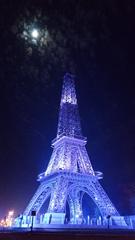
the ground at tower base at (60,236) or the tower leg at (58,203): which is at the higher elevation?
the tower leg at (58,203)

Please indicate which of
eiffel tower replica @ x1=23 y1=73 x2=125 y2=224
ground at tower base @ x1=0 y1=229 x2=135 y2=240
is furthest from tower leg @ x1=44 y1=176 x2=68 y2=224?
ground at tower base @ x1=0 y1=229 x2=135 y2=240

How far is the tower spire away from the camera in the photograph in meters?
51.3

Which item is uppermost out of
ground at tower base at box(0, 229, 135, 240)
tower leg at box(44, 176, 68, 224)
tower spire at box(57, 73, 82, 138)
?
tower spire at box(57, 73, 82, 138)

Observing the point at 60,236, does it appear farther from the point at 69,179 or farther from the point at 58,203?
the point at 69,179

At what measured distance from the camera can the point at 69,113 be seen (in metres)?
54.0

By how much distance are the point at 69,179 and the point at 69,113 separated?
14834 mm

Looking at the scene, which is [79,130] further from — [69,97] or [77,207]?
[77,207]

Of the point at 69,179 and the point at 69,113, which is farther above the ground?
the point at 69,113

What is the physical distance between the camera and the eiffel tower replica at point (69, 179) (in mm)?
40719

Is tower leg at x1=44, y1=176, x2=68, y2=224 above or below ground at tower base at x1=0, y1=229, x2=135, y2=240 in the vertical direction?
above

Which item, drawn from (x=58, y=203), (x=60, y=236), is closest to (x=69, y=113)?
(x=58, y=203)

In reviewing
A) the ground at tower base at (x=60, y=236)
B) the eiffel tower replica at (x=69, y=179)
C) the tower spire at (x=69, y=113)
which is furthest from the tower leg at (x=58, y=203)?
the ground at tower base at (x=60, y=236)

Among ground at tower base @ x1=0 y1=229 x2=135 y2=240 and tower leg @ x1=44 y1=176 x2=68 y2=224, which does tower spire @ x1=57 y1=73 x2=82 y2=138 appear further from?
ground at tower base @ x1=0 y1=229 x2=135 y2=240

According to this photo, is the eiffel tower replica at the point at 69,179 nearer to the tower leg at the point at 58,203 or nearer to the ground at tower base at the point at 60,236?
the tower leg at the point at 58,203
